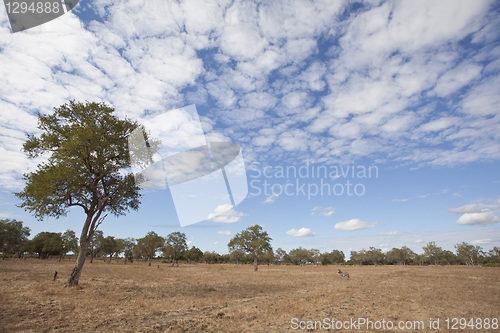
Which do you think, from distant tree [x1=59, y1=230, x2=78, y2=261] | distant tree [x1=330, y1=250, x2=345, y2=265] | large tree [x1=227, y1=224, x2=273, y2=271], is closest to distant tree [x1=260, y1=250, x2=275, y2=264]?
large tree [x1=227, y1=224, x2=273, y2=271]

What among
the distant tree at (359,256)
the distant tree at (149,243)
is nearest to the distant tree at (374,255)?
the distant tree at (359,256)

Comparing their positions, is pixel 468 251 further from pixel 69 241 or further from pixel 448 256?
pixel 69 241

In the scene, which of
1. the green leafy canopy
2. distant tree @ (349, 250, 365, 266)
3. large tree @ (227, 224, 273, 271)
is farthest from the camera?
distant tree @ (349, 250, 365, 266)

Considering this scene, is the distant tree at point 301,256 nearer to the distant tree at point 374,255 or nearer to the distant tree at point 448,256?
the distant tree at point 374,255

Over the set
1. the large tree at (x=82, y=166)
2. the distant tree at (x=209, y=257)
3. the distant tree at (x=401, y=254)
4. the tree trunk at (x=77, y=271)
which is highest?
the large tree at (x=82, y=166)

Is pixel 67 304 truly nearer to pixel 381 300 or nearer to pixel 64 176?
pixel 64 176

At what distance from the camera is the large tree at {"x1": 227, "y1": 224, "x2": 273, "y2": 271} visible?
57.5 m

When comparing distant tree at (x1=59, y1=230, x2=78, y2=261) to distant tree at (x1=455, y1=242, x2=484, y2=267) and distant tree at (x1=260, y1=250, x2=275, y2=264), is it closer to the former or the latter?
distant tree at (x1=260, y1=250, x2=275, y2=264)

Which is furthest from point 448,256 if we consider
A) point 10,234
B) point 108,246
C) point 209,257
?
point 10,234

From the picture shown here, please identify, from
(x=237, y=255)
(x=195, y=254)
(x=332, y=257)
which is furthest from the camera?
(x=332, y=257)

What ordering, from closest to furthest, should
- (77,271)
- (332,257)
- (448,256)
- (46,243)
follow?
(77,271), (46,243), (448,256), (332,257)

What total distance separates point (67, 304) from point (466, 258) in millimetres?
157318

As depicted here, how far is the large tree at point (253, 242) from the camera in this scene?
57469 mm

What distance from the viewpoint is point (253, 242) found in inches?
2259
